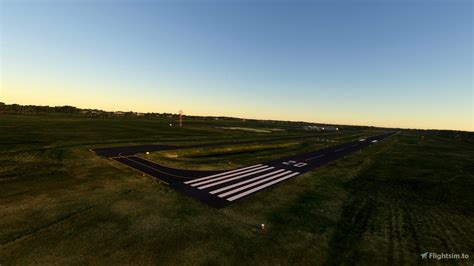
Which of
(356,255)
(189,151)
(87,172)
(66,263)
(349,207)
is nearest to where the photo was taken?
(66,263)

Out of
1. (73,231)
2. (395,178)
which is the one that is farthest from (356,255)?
(395,178)

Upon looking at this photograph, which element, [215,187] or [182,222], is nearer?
[182,222]

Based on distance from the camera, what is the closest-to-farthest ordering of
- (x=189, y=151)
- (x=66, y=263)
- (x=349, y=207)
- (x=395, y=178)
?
(x=66, y=263), (x=349, y=207), (x=395, y=178), (x=189, y=151)

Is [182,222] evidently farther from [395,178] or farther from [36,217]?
[395,178]

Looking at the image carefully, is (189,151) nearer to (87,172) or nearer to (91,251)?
(87,172)

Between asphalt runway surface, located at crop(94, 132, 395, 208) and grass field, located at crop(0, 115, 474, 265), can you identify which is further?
asphalt runway surface, located at crop(94, 132, 395, 208)

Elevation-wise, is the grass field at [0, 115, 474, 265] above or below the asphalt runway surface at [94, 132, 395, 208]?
below

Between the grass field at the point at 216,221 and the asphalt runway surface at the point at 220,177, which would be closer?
the grass field at the point at 216,221

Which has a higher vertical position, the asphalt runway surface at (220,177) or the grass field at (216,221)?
the asphalt runway surface at (220,177)

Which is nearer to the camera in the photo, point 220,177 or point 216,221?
point 216,221

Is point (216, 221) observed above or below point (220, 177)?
below
